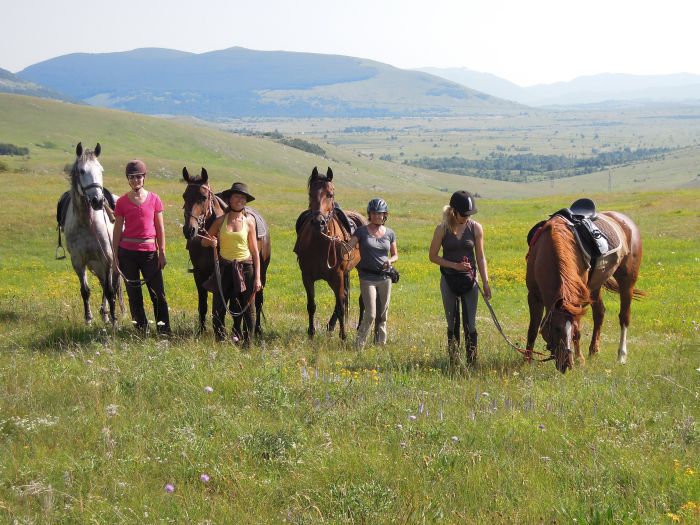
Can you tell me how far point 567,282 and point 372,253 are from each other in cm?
304

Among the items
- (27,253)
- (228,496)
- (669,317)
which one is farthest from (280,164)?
(228,496)

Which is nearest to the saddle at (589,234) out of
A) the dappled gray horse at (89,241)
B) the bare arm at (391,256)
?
the bare arm at (391,256)

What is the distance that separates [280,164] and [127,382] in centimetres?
13944

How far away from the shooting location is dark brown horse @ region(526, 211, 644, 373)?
318 inches

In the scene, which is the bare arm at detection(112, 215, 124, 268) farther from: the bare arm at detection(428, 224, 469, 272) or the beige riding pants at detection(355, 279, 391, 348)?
the bare arm at detection(428, 224, 469, 272)

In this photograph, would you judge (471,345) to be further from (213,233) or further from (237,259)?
(213,233)

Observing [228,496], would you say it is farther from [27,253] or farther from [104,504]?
[27,253]

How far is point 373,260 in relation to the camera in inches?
404

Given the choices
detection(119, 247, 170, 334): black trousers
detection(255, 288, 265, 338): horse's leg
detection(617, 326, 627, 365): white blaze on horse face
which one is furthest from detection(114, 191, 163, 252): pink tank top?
detection(617, 326, 627, 365): white blaze on horse face

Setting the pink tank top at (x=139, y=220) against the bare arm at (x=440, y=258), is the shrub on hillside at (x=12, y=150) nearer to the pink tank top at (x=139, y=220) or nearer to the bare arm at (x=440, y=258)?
the pink tank top at (x=139, y=220)

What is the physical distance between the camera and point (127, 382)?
24.3 ft

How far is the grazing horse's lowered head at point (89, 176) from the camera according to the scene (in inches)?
417

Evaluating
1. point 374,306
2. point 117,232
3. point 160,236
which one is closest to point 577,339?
point 374,306

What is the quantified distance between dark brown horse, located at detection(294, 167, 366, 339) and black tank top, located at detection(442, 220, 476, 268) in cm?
→ 230
